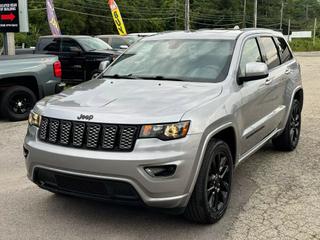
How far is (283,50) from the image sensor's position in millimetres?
6531

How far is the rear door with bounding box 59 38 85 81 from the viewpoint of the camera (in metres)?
14.8

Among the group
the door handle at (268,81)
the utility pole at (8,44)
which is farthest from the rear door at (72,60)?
the door handle at (268,81)

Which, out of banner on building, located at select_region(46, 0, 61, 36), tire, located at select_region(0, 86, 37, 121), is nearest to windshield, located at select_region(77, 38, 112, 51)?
tire, located at select_region(0, 86, 37, 121)

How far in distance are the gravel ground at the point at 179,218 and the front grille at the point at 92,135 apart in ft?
2.66

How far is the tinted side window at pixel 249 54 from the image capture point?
5.00 m

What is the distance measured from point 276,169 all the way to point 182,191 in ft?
8.05

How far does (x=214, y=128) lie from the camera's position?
4066 millimetres

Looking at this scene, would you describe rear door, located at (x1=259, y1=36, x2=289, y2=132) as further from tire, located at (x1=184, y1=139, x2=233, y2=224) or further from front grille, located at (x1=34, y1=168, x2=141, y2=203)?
front grille, located at (x1=34, y1=168, x2=141, y2=203)

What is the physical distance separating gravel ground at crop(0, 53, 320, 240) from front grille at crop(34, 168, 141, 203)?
394mm

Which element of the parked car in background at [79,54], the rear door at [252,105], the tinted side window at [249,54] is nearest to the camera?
the rear door at [252,105]

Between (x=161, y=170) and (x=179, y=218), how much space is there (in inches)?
32.8

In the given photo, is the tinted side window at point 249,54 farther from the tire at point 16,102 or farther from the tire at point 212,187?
the tire at point 16,102

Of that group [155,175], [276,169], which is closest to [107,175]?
[155,175]

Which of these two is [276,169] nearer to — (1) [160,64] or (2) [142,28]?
(1) [160,64]
